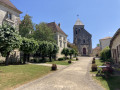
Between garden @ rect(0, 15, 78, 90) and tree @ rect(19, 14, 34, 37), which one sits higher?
tree @ rect(19, 14, 34, 37)

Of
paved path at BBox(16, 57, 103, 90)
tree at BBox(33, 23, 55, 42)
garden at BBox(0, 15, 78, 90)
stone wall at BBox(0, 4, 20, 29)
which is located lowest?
paved path at BBox(16, 57, 103, 90)

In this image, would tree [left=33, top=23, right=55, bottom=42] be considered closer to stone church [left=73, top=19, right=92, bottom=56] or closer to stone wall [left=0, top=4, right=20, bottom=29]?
stone wall [left=0, top=4, right=20, bottom=29]

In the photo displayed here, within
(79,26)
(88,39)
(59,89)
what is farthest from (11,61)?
(79,26)

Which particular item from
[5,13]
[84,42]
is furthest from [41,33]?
[84,42]

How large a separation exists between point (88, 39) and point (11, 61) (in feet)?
130

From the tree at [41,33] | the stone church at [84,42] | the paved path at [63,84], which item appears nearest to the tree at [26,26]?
the tree at [41,33]

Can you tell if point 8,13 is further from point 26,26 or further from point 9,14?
point 26,26

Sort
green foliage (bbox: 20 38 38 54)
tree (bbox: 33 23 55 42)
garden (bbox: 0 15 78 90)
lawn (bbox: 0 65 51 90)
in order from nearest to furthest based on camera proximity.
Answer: lawn (bbox: 0 65 51 90), garden (bbox: 0 15 78 90), green foliage (bbox: 20 38 38 54), tree (bbox: 33 23 55 42)

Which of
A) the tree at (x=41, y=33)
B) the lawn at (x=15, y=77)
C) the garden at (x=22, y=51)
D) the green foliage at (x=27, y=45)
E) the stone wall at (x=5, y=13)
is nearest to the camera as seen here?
the lawn at (x=15, y=77)

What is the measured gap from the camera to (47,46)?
19984mm

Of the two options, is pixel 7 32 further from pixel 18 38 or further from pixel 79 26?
pixel 79 26

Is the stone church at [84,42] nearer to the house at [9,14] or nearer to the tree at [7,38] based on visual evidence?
the house at [9,14]

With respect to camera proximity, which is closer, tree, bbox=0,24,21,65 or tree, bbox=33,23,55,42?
tree, bbox=0,24,21,65

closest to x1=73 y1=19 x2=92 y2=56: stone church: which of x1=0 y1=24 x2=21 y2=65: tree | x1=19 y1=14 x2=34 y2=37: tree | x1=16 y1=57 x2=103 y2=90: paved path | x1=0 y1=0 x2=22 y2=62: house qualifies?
x1=19 y1=14 x2=34 y2=37: tree
